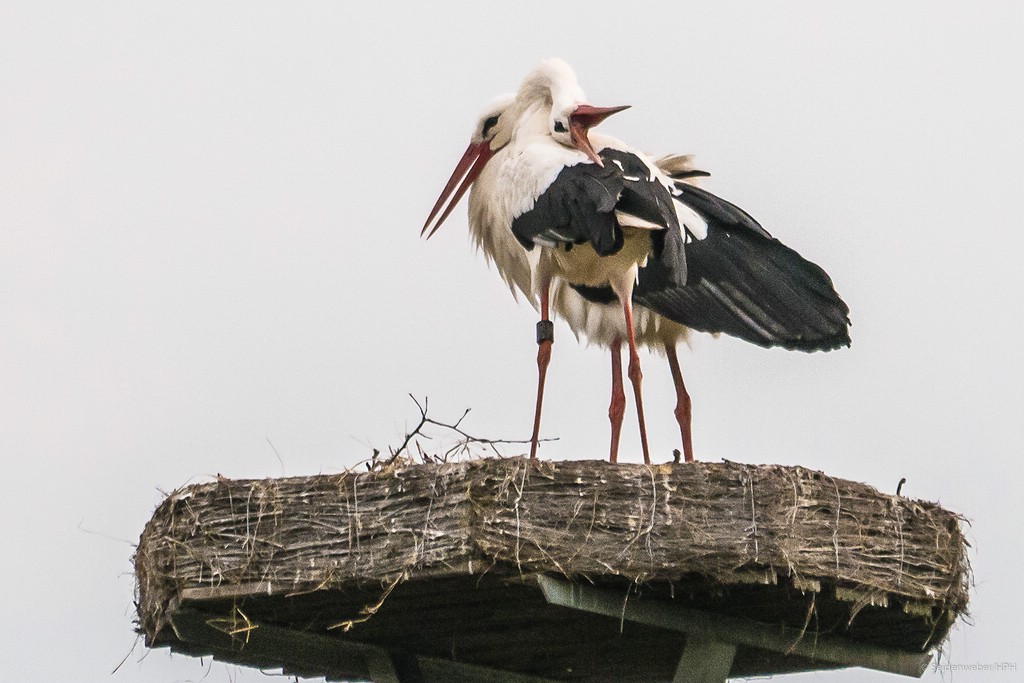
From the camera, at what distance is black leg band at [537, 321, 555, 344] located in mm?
6426

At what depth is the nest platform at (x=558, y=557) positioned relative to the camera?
4566 mm

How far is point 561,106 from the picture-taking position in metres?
6.45

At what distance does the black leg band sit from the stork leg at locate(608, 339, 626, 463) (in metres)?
0.44

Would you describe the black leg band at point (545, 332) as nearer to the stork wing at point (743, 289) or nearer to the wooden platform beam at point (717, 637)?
the stork wing at point (743, 289)

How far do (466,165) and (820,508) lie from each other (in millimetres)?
3166

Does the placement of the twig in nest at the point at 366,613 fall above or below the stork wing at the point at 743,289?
below

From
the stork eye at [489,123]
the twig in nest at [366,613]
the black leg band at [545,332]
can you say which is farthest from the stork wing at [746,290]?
the twig in nest at [366,613]

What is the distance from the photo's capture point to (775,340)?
603 centimetres

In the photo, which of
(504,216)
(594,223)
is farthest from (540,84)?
(594,223)

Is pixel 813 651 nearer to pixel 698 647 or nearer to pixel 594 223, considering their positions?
pixel 698 647

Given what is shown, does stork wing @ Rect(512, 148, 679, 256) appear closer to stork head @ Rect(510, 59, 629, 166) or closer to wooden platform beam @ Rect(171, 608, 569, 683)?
stork head @ Rect(510, 59, 629, 166)

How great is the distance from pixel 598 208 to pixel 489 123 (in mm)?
1731

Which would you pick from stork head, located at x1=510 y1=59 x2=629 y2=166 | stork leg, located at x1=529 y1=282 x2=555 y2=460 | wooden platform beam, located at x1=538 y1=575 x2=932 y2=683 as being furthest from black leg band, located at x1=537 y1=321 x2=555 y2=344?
wooden platform beam, located at x1=538 y1=575 x2=932 y2=683

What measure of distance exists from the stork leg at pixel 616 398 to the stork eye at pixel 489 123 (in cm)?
120
